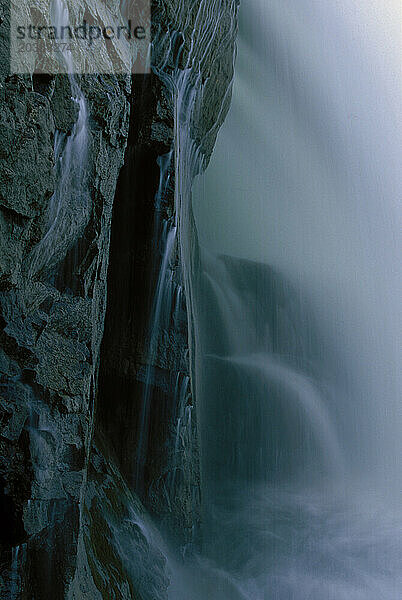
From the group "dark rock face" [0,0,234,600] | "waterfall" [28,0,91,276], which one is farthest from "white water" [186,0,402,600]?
"waterfall" [28,0,91,276]

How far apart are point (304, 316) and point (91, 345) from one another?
4.47m

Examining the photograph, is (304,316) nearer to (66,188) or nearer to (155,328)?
(155,328)

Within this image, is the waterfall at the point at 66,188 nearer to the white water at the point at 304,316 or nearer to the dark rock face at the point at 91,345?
the dark rock face at the point at 91,345

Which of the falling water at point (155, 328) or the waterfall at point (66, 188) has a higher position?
the waterfall at point (66, 188)

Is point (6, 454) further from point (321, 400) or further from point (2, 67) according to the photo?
point (321, 400)

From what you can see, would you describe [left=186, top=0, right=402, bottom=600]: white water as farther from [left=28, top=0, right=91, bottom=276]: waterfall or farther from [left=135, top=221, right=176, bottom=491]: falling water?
[left=28, top=0, right=91, bottom=276]: waterfall

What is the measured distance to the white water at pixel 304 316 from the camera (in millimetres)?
4984

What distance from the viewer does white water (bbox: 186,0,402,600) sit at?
4.98 meters

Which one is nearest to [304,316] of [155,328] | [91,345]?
[155,328]

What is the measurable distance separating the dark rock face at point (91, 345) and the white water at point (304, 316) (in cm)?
87

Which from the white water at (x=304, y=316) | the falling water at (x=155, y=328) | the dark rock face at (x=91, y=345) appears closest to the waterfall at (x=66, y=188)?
the dark rock face at (x=91, y=345)

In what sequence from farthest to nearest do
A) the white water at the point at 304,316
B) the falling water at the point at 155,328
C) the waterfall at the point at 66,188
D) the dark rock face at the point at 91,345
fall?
the white water at the point at 304,316 < the falling water at the point at 155,328 < the waterfall at the point at 66,188 < the dark rock face at the point at 91,345

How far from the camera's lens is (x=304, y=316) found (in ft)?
22.3

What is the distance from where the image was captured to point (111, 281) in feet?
14.1
